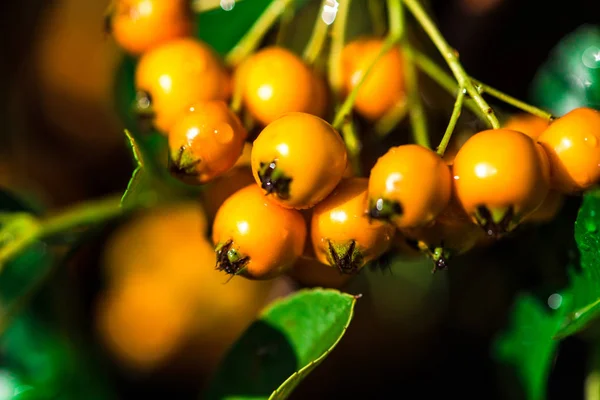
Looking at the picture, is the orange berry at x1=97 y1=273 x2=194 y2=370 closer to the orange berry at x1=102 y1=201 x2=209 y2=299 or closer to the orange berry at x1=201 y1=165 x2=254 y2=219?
the orange berry at x1=102 y1=201 x2=209 y2=299

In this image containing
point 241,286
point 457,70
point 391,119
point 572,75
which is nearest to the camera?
point 457,70

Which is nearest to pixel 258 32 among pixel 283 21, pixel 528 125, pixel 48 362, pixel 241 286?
pixel 283 21

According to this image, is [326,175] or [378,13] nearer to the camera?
[326,175]

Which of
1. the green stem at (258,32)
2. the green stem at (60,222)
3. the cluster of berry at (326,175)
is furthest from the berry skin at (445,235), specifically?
the green stem at (60,222)

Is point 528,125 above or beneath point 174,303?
above

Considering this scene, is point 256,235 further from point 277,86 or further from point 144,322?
point 144,322

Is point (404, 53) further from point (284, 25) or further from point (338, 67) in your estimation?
point (284, 25)

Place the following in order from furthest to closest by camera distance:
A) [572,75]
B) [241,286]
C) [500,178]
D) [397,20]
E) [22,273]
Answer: [241,286] < [22,273] < [572,75] < [397,20] < [500,178]

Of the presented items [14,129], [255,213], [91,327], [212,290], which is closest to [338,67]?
[255,213]
